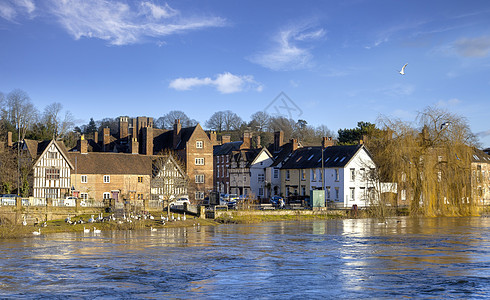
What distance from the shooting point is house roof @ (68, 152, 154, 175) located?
6869 centimetres

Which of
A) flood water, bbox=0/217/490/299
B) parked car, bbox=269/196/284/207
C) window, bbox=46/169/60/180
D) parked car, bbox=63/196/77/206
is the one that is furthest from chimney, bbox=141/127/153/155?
flood water, bbox=0/217/490/299

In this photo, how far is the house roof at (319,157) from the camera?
74562mm

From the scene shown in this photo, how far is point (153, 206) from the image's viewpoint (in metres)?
61.9

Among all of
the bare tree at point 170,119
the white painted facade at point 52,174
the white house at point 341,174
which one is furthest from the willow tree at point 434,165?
the bare tree at point 170,119

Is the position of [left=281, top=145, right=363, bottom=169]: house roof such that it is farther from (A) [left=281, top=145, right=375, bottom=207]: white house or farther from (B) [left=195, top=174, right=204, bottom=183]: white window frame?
(B) [left=195, top=174, right=204, bottom=183]: white window frame

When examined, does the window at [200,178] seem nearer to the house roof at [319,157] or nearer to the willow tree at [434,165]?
the house roof at [319,157]

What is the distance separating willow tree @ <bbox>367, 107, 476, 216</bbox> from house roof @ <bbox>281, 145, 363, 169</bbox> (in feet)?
29.6

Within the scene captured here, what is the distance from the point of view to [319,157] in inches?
3095

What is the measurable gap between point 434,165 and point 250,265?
4072cm

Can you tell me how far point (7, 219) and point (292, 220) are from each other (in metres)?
30.5

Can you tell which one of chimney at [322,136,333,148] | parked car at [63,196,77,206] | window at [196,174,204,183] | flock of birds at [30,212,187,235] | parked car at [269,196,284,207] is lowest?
flock of birds at [30,212,187,235]

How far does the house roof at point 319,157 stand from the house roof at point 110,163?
21412mm

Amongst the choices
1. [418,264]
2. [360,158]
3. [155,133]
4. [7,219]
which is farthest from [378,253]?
[155,133]

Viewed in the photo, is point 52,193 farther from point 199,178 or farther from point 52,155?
point 199,178
